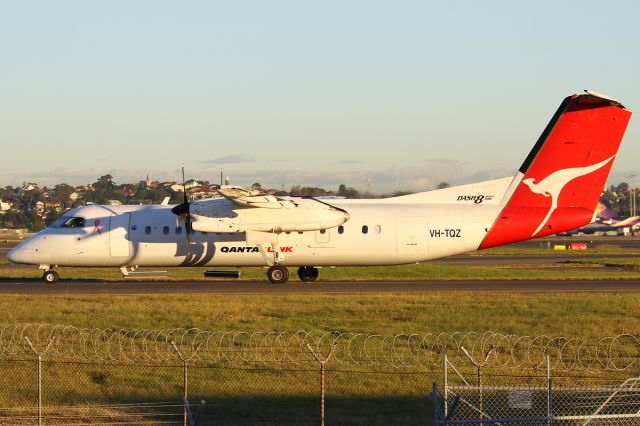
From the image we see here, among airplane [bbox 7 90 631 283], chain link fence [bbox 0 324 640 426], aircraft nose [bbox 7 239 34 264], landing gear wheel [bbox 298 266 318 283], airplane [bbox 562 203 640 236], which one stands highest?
airplane [bbox 7 90 631 283]

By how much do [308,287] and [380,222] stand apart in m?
4.07

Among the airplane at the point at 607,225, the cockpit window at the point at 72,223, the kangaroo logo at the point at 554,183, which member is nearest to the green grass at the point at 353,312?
the kangaroo logo at the point at 554,183

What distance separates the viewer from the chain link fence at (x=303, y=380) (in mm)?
16047

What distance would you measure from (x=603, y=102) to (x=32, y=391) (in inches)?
1029

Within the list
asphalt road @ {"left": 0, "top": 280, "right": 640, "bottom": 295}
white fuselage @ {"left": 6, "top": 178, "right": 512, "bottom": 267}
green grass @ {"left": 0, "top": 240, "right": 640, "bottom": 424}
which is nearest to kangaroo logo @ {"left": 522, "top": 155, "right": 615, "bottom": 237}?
white fuselage @ {"left": 6, "top": 178, "right": 512, "bottom": 267}

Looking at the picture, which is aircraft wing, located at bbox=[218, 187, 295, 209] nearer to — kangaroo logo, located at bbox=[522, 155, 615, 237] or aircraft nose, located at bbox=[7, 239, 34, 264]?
aircraft nose, located at bbox=[7, 239, 34, 264]

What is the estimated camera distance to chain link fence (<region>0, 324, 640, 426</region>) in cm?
1605

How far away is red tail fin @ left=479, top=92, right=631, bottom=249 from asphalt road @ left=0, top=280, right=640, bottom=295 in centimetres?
241

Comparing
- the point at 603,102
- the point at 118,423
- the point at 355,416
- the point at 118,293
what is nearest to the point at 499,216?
the point at 603,102

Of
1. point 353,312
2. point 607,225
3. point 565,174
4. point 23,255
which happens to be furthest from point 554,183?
point 607,225

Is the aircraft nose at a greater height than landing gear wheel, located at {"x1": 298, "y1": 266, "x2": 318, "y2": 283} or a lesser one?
Answer: greater

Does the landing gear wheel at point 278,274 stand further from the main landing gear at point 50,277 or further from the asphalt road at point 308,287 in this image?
the main landing gear at point 50,277

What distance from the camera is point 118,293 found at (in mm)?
34906

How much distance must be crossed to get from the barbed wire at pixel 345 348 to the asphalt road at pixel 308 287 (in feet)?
31.9
